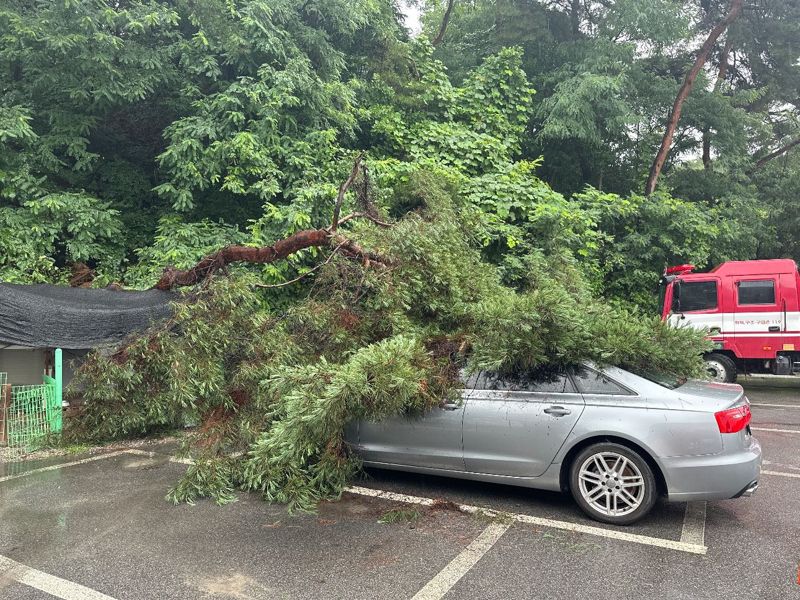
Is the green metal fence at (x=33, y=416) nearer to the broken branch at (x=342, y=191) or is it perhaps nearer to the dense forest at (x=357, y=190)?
the dense forest at (x=357, y=190)

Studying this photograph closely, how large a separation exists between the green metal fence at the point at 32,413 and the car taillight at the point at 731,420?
714 centimetres

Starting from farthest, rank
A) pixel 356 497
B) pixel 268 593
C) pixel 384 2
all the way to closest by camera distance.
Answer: pixel 384 2
pixel 356 497
pixel 268 593

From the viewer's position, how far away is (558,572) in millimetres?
3443

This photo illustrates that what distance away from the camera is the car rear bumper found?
3.93 metres

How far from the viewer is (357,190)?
7570 millimetres

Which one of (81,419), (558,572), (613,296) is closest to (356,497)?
(558,572)

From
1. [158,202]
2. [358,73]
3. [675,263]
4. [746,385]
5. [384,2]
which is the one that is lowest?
[746,385]

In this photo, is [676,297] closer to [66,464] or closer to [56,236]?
[66,464]

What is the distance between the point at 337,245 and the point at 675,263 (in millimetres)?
9528

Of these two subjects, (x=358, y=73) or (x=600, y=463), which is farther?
(x=358, y=73)

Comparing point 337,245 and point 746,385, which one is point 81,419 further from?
point 746,385

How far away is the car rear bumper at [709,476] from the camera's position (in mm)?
3928

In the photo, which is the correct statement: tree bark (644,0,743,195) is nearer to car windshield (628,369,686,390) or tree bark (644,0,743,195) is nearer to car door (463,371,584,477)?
car windshield (628,369,686,390)

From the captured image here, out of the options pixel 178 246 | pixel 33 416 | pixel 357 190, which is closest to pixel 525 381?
pixel 357 190
